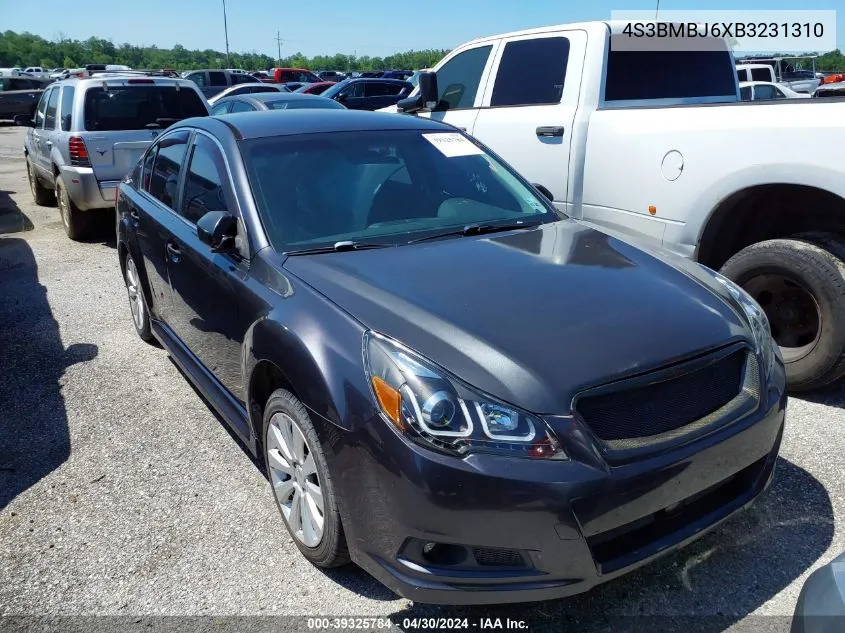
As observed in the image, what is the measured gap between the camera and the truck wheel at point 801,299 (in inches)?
147

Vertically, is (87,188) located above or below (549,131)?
below

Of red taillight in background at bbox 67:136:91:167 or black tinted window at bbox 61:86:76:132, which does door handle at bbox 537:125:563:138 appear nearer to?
red taillight in background at bbox 67:136:91:167

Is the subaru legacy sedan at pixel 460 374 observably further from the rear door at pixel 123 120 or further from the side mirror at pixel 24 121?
the side mirror at pixel 24 121

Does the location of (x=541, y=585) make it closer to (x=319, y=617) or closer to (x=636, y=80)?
(x=319, y=617)

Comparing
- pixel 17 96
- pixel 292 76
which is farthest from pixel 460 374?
pixel 292 76

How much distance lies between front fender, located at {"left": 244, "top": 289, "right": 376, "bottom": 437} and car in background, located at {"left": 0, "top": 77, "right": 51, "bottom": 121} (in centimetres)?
2656

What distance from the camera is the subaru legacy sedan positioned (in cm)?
214

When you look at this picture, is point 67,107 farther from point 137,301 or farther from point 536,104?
point 536,104

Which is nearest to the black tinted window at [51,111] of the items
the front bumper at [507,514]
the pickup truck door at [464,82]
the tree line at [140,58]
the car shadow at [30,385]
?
the car shadow at [30,385]

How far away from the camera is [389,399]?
2.23 meters

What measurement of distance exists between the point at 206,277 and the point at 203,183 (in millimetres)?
570

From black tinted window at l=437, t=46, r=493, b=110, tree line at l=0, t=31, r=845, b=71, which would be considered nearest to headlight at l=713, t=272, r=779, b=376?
black tinted window at l=437, t=46, r=493, b=110

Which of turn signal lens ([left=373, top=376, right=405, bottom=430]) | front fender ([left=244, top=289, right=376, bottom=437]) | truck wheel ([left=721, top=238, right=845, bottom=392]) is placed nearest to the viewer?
turn signal lens ([left=373, top=376, right=405, bottom=430])

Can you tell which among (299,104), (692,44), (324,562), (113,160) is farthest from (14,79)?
(324,562)
